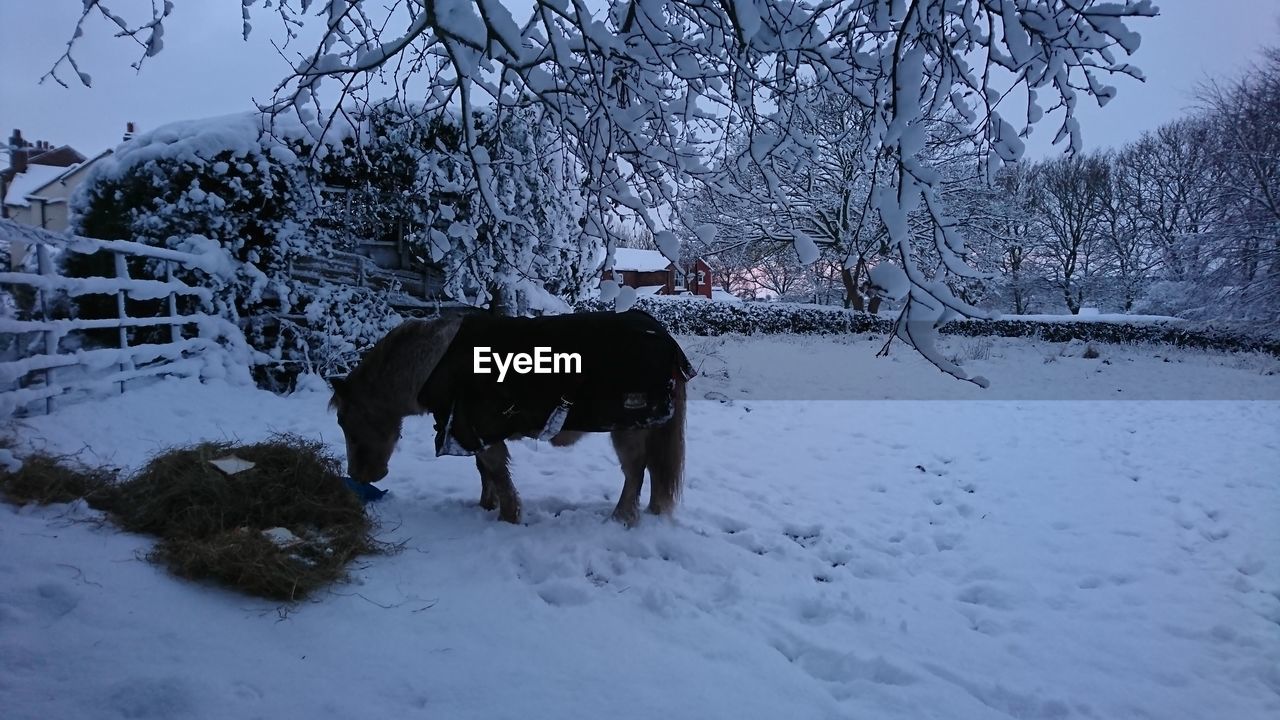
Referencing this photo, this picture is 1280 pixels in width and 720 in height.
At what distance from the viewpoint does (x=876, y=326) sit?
47.6 ft

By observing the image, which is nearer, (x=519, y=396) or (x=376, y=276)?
(x=519, y=396)

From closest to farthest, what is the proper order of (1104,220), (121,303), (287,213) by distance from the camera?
1. (121,303)
2. (287,213)
3. (1104,220)

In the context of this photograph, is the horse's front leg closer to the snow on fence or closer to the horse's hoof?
the horse's hoof

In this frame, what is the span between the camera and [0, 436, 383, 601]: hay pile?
7.02 ft

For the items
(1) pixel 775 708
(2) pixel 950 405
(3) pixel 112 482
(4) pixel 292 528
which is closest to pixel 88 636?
(4) pixel 292 528

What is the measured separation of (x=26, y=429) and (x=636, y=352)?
11.7ft

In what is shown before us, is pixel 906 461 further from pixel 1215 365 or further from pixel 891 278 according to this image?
pixel 1215 365

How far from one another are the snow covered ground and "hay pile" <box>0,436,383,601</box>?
10 cm

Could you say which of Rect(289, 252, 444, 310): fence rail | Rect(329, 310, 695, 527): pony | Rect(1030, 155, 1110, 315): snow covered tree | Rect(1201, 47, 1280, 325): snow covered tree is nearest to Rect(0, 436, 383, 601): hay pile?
Rect(329, 310, 695, 527): pony

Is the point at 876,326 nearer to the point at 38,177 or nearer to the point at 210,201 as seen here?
the point at 210,201

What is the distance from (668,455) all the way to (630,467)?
0.75ft

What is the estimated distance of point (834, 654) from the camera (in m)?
2.29

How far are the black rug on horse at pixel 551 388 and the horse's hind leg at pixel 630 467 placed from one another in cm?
17

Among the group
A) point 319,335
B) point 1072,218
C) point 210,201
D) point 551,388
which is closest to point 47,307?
point 210,201
